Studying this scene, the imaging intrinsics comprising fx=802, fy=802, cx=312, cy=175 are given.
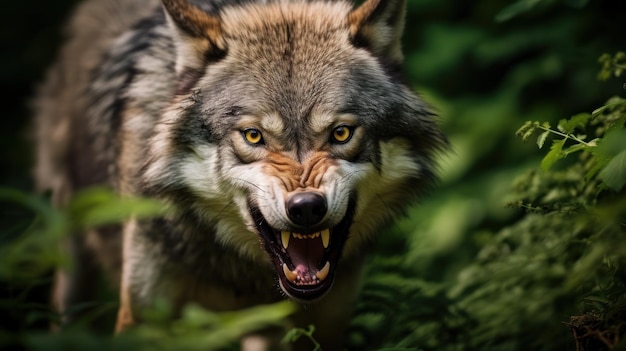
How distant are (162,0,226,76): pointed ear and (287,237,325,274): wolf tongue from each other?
1.01 meters

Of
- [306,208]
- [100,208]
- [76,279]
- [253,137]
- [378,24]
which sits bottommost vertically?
[76,279]

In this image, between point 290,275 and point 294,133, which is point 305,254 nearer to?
point 290,275

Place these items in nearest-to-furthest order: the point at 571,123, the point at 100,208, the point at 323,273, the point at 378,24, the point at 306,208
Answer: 1. the point at 100,208
2. the point at 571,123
3. the point at 306,208
4. the point at 323,273
5. the point at 378,24

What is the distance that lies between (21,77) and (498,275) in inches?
280

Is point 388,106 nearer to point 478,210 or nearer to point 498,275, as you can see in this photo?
point 498,275

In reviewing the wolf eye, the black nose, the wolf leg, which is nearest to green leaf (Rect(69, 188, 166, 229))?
the black nose

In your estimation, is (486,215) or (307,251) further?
(486,215)

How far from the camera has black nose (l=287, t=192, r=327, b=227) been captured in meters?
3.20

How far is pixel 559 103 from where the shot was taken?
6391 mm

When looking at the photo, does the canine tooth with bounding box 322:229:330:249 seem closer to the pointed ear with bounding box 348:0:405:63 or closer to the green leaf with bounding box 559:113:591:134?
the pointed ear with bounding box 348:0:405:63

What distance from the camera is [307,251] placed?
3.59 metres

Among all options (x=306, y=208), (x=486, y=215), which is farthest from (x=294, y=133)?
(x=486, y=215)

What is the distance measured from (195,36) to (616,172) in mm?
2110

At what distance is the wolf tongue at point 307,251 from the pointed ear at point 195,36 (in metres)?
1.01
